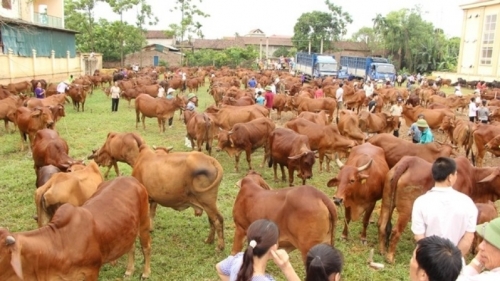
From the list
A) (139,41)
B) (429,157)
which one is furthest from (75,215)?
(139,41)

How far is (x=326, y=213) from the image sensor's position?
5461 mm

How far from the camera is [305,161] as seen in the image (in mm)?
9758

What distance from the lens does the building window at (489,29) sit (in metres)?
44.3

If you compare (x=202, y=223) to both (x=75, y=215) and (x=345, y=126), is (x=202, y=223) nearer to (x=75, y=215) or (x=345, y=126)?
(x=75, y=215)

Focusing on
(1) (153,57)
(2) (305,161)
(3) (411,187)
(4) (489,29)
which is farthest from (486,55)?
(3) (411,187)

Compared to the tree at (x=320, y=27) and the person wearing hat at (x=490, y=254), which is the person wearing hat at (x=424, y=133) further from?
the tree at (x=320, y=27)

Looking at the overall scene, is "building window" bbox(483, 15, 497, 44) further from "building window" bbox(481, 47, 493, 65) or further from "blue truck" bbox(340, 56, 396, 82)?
"blue truck" bbox(340, 56, 396, 82)

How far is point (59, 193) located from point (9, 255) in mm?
2051

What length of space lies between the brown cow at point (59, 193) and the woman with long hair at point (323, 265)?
4.40 m

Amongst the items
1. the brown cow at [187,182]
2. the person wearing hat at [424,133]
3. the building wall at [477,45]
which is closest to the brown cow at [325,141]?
the person wearing hat at [424,133]

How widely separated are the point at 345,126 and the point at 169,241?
7719mm

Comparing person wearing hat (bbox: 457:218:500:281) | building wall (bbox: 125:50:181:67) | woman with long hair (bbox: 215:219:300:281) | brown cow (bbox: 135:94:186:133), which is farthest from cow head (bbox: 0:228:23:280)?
building wall (bbox: 125:50:181:67)

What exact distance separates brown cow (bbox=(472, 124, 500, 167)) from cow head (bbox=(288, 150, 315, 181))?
533 cm

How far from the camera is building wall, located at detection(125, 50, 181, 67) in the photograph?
5941cm
